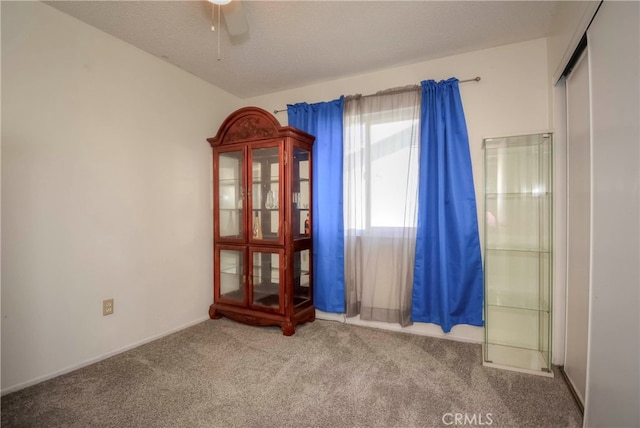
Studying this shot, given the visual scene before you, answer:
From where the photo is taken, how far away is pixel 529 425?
152cm

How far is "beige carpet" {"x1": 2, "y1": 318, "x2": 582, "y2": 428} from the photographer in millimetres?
1580

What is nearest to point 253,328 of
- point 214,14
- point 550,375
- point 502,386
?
point 502,386

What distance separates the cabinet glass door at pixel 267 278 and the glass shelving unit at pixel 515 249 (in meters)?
1.71

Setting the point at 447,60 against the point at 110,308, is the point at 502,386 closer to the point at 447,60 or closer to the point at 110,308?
the point at 447,60

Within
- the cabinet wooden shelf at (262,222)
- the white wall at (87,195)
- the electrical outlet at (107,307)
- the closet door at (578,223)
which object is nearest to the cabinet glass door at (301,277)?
the cabinet wooden shelf at (262,222)

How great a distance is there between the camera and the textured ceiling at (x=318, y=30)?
1.98 m

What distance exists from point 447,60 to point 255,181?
2.05 m

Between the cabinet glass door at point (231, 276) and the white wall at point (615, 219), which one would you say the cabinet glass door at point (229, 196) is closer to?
the cabinet glass door at point (231, 276)

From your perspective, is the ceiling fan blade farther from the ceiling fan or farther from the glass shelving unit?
the glass shelving unit

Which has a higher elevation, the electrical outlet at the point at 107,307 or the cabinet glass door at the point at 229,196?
the cabinet glass door at the point at 229,196

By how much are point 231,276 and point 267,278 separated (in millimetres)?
478

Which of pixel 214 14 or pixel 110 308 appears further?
pixel 110 308

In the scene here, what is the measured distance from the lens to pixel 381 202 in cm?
281

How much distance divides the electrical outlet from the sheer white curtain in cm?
197
